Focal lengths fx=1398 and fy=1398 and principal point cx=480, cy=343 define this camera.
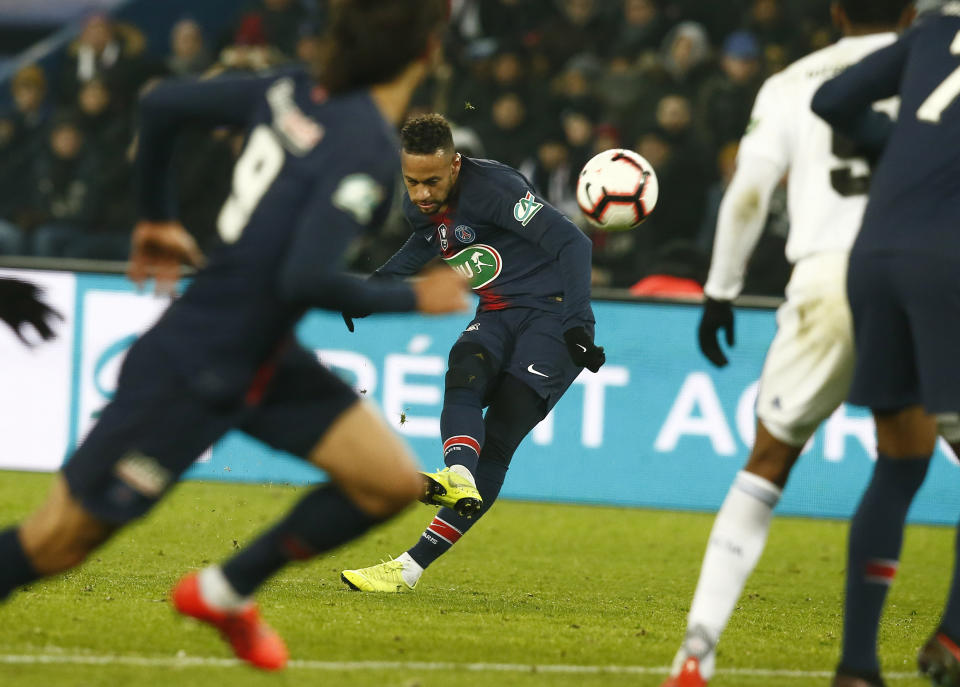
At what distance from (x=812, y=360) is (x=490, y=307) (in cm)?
271

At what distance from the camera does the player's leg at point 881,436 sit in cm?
386

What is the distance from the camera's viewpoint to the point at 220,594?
3822 mm

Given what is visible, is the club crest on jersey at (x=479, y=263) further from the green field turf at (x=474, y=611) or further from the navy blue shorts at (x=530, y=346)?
the green field turf at (x=474, y=611)

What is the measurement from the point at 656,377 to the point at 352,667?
556 cm

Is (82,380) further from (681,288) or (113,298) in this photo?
(681,288)

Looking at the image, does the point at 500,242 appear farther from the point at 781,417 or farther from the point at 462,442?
the point at 781,417

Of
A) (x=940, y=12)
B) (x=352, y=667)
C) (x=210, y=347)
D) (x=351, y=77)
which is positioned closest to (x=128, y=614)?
(x=352, y=667)

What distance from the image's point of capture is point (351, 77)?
3639 millimetres

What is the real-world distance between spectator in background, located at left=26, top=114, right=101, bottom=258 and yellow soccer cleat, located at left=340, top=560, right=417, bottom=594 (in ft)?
24.9

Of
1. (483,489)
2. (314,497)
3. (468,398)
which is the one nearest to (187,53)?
(468,398)

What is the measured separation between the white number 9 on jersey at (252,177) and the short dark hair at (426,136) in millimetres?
2590

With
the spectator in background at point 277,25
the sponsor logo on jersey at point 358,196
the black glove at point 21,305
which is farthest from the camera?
the spectator in background at point 277,25

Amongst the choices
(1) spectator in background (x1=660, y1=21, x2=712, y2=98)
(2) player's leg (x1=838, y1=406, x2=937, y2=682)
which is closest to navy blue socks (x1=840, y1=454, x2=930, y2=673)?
(2) player's leg (x1=838, y1=406, x2=937, y2=682)

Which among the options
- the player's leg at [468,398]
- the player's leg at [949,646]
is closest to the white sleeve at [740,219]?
the player's leg at [949,646]
